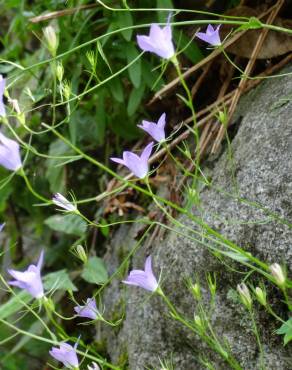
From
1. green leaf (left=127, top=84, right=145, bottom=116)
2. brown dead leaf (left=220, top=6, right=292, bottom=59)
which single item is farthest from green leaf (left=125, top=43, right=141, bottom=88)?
brown dead leaf (left=220, top=6, right=292, bottom=59)

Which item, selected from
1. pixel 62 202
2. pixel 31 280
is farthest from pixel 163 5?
pixel 31 280

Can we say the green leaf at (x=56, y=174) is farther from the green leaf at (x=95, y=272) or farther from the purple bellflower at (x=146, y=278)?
the purple bellflower at (x=146, y=278)

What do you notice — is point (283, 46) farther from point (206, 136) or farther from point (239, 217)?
point (239, 217)

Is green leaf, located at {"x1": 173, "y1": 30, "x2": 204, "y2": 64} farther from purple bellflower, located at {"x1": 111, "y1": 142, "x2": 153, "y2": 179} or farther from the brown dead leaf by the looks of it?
purple bellflower, located at {"x1": 111, "y1": 142, "x2": 153, "y2": 179}

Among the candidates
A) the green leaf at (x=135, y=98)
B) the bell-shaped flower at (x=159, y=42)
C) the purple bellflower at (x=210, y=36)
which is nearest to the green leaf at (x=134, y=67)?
the green leaf at (x=135, y=98)

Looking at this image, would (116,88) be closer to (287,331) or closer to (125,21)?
(125,21)

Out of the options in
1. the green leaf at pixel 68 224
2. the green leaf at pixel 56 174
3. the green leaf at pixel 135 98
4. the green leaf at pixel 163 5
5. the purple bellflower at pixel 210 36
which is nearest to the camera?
the purple bellflower at pixel 210 36
